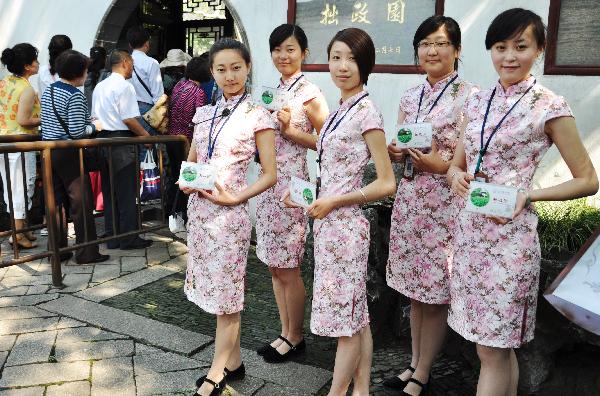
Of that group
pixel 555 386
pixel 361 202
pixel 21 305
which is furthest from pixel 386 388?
pixel 21 305

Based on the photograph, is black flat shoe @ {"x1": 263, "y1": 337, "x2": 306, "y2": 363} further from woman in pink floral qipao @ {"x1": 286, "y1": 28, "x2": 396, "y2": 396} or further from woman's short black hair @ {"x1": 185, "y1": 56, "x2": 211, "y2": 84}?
woman's short black hair @ {"x1": 185, "y1": 56, "x2": 211, "y2": 84}

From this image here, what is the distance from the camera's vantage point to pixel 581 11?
405 centimetres

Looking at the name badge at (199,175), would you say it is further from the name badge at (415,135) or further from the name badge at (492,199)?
the name badge at (492,199)

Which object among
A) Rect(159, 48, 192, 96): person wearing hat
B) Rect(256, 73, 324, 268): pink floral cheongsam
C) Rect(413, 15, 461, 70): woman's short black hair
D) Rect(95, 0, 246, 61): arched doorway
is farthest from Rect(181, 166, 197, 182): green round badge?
Rect(95, 0, 246, 61): arched doorway

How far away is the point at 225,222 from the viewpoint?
268 cm

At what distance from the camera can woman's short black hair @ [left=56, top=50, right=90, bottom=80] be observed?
4738 millimetres

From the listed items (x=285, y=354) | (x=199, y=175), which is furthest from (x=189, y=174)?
(x=285, y=354)

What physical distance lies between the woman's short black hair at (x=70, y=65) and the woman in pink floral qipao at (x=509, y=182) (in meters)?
3.65

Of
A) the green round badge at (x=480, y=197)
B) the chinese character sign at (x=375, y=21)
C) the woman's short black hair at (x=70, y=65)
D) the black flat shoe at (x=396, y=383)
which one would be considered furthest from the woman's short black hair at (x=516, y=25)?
the woman's short black hair at (x=70, y=65)

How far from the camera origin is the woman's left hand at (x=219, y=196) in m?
2.62

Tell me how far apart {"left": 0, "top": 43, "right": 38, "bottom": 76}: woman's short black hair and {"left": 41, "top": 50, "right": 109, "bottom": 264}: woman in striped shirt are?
82 cm

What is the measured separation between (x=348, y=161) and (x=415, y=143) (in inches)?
14.7

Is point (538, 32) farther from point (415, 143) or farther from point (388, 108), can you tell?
point (388, 108)

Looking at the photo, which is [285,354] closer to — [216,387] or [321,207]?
[216,387]
